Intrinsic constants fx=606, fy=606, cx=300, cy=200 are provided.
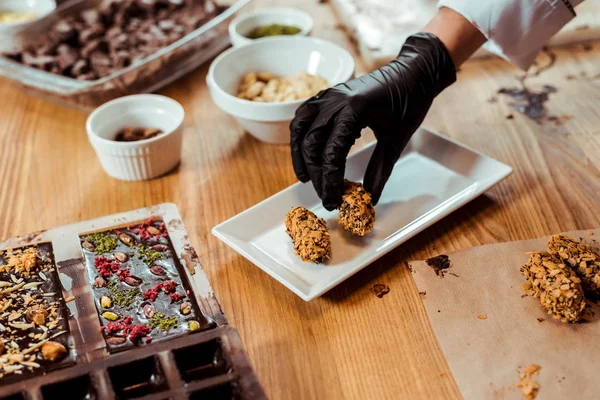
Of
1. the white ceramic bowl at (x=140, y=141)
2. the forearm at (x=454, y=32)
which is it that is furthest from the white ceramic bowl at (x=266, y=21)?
the forearm at (x=454, y=32)

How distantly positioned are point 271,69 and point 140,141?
1.93 ft

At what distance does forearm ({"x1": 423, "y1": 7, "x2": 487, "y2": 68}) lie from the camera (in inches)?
63.0

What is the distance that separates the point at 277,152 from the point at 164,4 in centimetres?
96

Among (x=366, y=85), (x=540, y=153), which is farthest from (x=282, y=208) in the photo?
(x=540, y=153)

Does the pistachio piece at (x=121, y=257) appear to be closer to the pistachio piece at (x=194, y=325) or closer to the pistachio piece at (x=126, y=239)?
the pistachio piece at (x=126, y=239)

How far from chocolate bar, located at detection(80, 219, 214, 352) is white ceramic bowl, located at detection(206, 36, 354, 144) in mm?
432

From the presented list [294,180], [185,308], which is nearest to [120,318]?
[185,308]

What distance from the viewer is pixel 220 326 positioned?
1209 millimetres

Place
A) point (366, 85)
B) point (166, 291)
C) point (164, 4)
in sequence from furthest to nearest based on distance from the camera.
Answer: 1. point (164, 4)
2. point (366, 85)
3. point (166, 291)

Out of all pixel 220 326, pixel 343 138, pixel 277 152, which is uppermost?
pixel 343 138

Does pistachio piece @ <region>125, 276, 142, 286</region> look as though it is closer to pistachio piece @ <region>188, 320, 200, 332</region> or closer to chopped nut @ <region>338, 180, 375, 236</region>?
pistachio piece @ <region>188, 320, 200, 332</region>

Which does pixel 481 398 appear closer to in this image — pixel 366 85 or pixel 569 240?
pixel 569 240

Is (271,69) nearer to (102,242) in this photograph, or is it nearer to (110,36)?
(110,36)

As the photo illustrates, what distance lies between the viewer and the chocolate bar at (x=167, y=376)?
3.41ft
